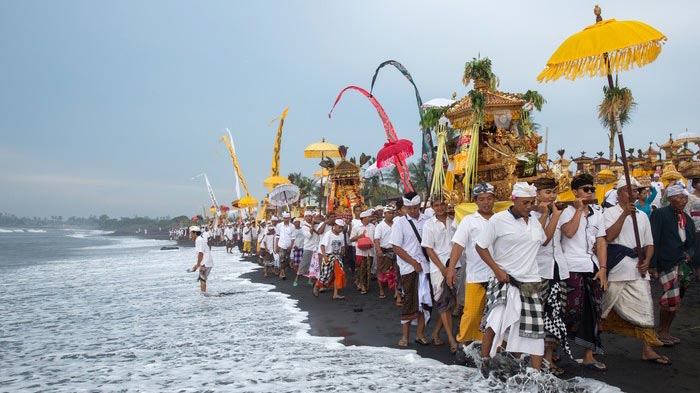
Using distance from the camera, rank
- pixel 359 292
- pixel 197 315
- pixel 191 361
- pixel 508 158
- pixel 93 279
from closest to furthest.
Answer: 1. pixel 191 361
2. pixel 508 158
3. pixel 197 315
4. pixel 359 292
5. pixel 93 279

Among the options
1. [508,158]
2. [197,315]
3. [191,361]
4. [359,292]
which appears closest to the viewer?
[191,361]

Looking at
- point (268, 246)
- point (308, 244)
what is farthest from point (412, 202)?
point (268, 246)

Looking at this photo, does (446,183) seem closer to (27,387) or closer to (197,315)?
(197,315)

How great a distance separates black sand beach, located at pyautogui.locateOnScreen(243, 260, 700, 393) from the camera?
4.84 metres

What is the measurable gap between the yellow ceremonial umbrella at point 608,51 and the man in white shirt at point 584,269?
40 centimetres

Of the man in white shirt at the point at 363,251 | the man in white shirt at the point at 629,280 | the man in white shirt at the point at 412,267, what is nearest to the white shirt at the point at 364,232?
the man in white shirt at the point at 363,251

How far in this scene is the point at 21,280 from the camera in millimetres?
20125

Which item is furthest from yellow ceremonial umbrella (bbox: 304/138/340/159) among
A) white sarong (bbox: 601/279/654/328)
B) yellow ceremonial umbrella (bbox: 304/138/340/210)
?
white sarong (bbox: 601/279/654/328)

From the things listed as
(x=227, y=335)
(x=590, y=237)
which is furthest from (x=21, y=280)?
(x=590, y=237)

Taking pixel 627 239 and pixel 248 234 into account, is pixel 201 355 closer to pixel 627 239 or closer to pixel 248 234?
pixel 627 239

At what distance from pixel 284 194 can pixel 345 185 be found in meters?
2.42

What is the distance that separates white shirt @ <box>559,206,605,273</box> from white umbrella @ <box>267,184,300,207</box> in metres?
13.1

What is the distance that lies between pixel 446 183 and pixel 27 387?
6.19 meters

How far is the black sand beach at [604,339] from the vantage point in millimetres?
4844
